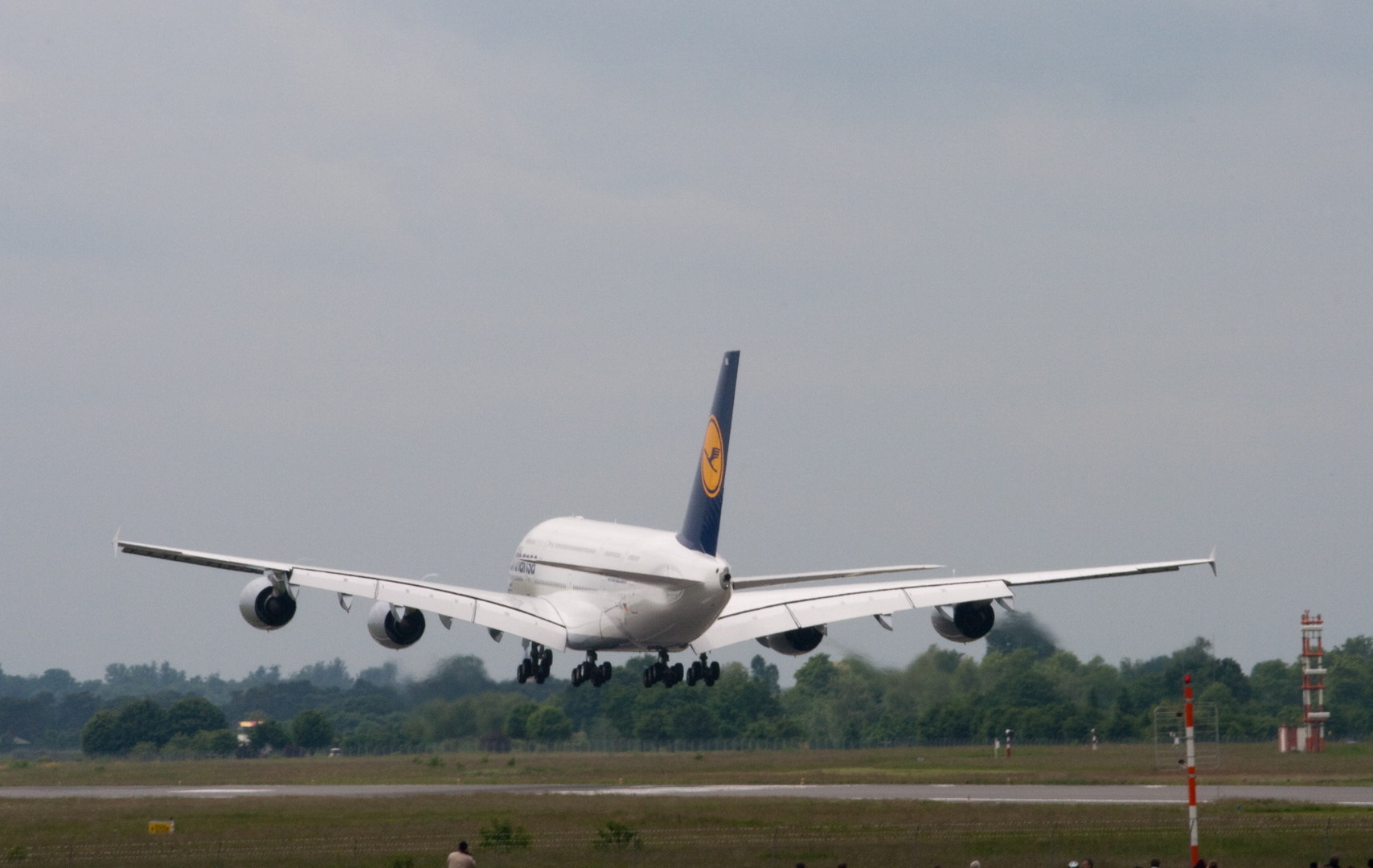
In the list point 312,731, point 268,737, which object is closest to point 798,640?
point 312,731

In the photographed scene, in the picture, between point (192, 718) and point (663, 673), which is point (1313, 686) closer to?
point (663, 673)

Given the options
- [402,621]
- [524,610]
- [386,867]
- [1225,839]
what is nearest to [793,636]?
[524,610]

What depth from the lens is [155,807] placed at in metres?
47.9

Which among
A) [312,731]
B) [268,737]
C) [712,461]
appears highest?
[712,461]

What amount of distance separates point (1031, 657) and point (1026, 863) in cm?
4732

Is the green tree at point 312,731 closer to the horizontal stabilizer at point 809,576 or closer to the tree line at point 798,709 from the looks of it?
the tree line at point 798,709

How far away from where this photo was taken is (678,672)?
54.3m

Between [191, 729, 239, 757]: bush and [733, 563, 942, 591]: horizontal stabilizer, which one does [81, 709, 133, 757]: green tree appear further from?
[733, 563, 942, 591]: horizontal stabilizer

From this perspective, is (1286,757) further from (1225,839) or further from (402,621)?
(402,621)

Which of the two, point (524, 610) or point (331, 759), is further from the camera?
point (331, 759)

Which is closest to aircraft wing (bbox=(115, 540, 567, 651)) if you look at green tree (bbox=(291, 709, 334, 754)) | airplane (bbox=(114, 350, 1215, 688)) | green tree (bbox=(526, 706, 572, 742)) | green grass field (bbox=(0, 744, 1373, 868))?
airplane (bbox=(114, 350, 1215, 688))

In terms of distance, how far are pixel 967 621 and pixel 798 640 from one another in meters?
7.52

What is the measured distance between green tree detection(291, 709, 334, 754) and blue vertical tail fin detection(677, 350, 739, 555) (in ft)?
136

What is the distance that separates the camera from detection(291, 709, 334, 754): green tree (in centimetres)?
8519
